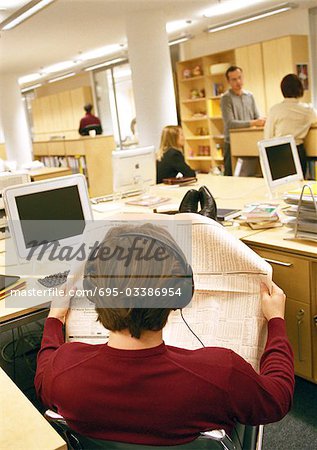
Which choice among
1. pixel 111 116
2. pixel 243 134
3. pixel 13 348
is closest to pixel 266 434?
pixel 13 348

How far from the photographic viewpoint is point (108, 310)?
1147 millimetres

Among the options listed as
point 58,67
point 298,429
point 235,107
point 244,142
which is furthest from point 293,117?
point 58,67

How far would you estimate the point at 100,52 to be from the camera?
31.9ft

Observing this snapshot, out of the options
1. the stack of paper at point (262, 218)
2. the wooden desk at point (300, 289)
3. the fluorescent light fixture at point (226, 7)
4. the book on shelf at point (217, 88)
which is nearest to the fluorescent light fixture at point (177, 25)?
the fluorescent light fixture at point (226, 7)

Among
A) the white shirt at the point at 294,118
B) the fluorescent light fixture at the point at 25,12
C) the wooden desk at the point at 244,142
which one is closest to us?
the white shirt at the point at 294,118

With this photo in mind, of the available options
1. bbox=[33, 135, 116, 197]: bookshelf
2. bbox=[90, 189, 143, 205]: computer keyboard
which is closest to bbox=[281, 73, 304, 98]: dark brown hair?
bbox=[90, 189, 143, 205]: computer keyboard

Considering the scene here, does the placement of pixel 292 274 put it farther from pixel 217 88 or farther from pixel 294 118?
pixel 217 88

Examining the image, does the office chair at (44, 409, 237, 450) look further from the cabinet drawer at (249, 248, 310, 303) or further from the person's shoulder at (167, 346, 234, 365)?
the cabinet drawer at (249, 248, 310, 303)

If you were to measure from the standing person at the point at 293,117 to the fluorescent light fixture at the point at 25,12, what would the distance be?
95.1 inches

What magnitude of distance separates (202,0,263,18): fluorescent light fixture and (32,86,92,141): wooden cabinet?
578 centimetres

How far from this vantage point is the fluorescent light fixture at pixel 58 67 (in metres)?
10.8

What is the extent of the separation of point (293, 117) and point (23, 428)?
Result: 377 cm

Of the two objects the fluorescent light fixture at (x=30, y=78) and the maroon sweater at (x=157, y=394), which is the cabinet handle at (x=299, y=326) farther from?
the fluorescent light fixture at (x=30, y=78)

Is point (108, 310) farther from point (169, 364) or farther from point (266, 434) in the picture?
point (266, 434)
